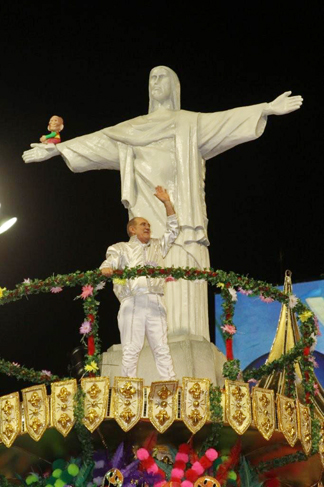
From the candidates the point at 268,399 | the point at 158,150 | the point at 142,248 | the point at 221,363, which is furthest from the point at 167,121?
the point at 268,399

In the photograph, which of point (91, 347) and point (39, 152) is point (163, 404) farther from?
point (39, 152)

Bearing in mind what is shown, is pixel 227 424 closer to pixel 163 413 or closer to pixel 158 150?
pixel 163 413

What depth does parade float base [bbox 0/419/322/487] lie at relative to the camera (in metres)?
11.1

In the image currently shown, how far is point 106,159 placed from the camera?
1376cm

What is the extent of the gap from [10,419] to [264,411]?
9.12 feet

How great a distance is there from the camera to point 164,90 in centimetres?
1384

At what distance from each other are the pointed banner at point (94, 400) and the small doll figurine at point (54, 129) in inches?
163

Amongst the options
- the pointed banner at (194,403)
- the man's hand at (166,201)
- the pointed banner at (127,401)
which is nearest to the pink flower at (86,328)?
the pointed banner at (127,401)

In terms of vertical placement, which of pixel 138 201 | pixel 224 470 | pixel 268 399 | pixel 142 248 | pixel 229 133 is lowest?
pixel 224 470

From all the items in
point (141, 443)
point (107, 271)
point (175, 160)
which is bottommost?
point (141, 443)

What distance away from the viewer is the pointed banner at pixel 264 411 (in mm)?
10906

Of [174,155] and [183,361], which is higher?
[174,155]

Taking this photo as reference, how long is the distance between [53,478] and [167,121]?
16.0 feet

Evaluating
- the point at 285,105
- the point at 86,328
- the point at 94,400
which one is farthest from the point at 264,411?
the point at 285,105
